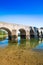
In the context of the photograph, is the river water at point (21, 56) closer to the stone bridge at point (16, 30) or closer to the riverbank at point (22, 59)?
the riverbank at point (22, 59)

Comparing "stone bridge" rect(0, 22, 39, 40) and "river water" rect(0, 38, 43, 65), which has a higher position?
"stone bridge" rect(0, 22, 39, 40)

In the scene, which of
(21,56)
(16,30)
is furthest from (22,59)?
(16,30)

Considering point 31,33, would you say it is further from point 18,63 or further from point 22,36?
point 18,63

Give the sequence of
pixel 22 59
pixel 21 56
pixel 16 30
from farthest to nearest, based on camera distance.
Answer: pixel 16 30 → pixel 21 56 → pixel 22 59

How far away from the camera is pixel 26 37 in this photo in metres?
32.3

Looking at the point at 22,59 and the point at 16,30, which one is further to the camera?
the point at 16,30

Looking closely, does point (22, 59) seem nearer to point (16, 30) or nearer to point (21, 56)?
point (21, 56)

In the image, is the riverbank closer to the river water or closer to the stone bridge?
the river water

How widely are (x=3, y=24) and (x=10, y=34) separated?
3.54m

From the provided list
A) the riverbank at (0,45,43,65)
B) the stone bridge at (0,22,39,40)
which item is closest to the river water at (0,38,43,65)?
the riverbank at (0,45,43,65)

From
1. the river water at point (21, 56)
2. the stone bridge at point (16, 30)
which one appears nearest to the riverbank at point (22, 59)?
the river water at point (21, 56)

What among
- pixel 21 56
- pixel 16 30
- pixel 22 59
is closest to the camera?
pixel 22 59

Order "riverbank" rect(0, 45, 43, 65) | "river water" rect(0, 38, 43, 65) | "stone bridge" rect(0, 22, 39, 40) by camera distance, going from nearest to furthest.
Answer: "riverbank" rect(0, 45, 43, 65)
"river water" rect(0, 38, 43, 65)
"stone bridge" rect(0, 22, 39, 40)

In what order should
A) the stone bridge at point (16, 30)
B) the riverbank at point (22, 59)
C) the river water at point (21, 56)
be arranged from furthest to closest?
A: the stone bridge at point (16, 30) < the river water at point (21, 56) < the riverbank at point (22, 59)
